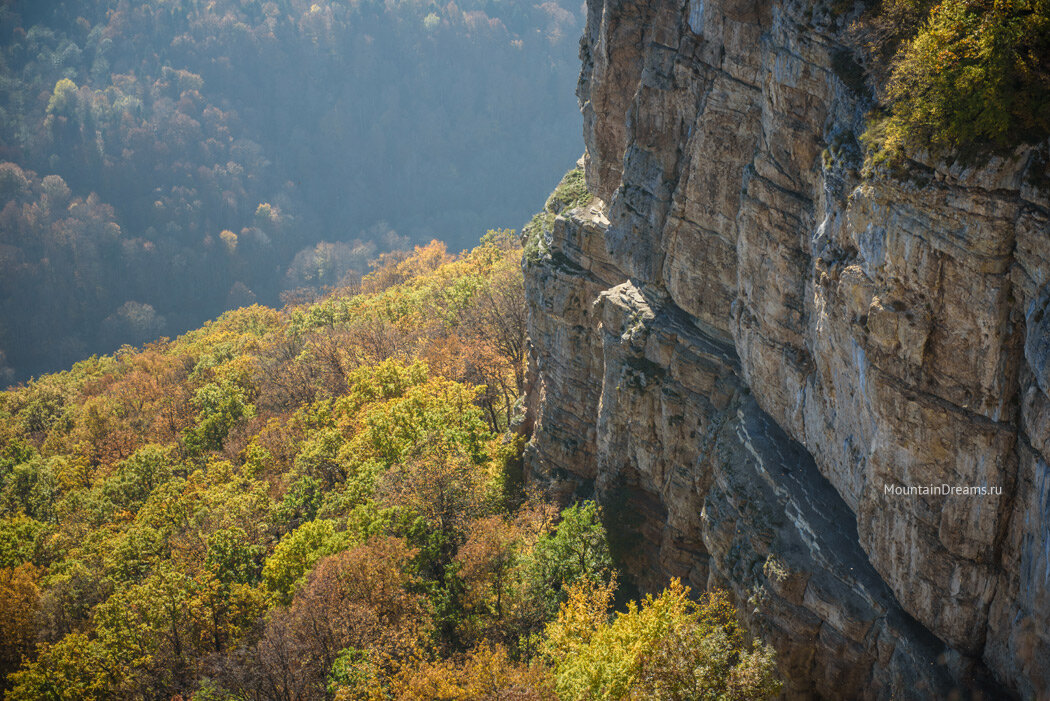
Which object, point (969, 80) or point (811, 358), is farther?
point (811, 358)

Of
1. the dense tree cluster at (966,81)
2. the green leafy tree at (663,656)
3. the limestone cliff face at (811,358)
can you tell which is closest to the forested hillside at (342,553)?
the green leafy tree at (663,656)

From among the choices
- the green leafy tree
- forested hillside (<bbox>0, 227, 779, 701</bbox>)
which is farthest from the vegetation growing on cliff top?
forested hillside (<bbox>0, 227, 779, 701</bbox>)

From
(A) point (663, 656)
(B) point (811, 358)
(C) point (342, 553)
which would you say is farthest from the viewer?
(C) point (342, 553)

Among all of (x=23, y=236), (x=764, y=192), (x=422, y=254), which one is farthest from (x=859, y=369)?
(x=23, y=236)

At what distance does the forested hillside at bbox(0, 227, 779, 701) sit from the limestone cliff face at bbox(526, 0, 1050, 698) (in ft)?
10.5

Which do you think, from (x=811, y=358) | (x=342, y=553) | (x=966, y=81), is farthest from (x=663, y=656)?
(x=342, y=553)

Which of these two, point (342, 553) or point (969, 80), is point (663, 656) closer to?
point (969, 80)

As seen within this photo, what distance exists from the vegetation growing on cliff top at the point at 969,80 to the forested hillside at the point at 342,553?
47.8 ft

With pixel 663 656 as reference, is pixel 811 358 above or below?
above

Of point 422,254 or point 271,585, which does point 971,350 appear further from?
point 422,254

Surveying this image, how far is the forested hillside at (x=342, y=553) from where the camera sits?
25.7 meters

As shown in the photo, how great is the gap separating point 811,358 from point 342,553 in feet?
77.1

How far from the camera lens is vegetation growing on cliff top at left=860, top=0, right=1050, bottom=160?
1457cm

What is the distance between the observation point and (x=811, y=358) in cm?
2275
